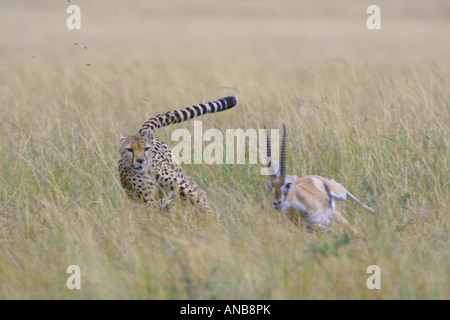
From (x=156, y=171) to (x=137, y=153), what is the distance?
35 centimetres

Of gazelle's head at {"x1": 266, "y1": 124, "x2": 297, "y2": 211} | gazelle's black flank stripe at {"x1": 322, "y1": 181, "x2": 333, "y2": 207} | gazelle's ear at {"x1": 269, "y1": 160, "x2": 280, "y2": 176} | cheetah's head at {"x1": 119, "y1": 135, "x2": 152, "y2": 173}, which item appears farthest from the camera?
cheetah's head at {"x1": 119, "y1": 135, "x2": 152, "y2": 173}

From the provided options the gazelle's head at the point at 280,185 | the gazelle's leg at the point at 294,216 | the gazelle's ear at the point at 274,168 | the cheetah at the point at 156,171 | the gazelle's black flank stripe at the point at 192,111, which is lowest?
the gazelle's leg at the point at 294,216

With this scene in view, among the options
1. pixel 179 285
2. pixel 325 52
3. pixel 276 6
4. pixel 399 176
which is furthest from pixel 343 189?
pixel 276 6

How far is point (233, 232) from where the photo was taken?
4.61 metres

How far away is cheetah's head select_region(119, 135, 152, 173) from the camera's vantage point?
5.36m

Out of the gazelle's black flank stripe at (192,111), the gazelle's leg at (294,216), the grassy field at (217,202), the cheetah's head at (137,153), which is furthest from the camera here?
the gazelle's black flank stripe at (192,111)

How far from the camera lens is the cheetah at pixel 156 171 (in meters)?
5.42

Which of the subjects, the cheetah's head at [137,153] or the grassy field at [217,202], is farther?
the cheetah's head at [137,153]

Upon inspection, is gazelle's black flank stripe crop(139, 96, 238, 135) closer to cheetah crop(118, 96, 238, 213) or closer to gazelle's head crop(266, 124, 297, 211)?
cheetah crop(118, 96, 238, 213)

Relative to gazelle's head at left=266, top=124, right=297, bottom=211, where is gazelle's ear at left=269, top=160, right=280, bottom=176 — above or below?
above

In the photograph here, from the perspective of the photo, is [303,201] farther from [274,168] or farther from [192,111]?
[192,111]

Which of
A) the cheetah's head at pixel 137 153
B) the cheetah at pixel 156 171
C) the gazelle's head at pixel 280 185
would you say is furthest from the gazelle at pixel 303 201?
the cheetah's head at pixel 137 153

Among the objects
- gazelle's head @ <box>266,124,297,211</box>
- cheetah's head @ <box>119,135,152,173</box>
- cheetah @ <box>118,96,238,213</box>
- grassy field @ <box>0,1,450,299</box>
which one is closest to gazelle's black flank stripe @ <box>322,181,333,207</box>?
grassy field @ <box>0,1,450,299</box>

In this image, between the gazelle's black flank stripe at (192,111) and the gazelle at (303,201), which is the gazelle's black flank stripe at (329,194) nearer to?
the gazelle at (303,201)
